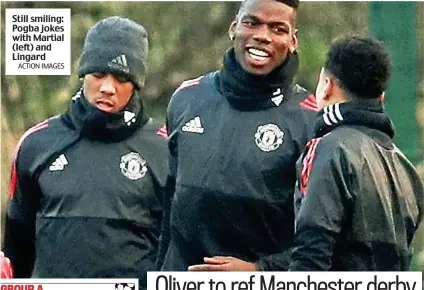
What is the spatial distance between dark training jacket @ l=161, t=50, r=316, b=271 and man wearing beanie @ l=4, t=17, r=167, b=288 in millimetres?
78

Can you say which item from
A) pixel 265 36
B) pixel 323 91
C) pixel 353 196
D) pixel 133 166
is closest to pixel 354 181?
pixel 353 196

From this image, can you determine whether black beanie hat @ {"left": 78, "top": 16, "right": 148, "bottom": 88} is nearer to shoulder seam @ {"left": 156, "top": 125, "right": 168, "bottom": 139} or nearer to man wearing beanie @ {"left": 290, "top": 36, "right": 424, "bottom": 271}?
shoulder seam @ {"left": 156, "top": 125, "right": 168, "bottom": 139}

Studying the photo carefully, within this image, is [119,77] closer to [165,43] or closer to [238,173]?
[165,43]

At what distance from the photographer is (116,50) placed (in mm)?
2203

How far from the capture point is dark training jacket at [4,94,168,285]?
2186 millimetres

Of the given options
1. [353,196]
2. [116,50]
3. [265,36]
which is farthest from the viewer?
[116,50]

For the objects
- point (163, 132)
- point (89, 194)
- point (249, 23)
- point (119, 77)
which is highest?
point (249, 23)

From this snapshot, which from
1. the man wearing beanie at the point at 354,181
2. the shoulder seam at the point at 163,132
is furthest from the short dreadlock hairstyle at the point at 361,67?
the shoulder seam at the point at 163,132

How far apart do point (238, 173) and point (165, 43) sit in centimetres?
34

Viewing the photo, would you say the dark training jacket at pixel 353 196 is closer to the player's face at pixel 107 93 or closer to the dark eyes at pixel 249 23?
the dark eyes at pixel 249 23

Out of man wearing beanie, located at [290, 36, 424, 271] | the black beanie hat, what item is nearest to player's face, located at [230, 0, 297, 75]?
man wearing beanie, located at [290, 36, 424, 271]

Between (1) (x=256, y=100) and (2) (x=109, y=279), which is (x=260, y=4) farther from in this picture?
(2) (x=109, y=279)

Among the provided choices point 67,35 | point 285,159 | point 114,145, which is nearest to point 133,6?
point 67,35

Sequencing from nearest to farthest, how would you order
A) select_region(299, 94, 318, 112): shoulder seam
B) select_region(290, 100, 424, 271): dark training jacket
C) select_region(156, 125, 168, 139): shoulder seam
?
select_region(290, 100, 424, 271): dark training jacket, select_region(299, 94, 318, 112): shoulder seam, select_region(156, 125, 168, 139): shoulder seam
